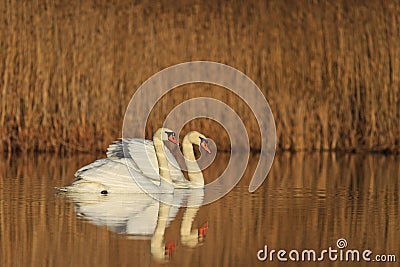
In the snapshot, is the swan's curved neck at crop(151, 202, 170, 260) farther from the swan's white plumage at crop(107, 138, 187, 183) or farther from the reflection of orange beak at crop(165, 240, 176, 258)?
the swan's white plumage at crop(107, 138, 187, 183)

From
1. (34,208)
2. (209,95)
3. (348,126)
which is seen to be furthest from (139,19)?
(34,208)

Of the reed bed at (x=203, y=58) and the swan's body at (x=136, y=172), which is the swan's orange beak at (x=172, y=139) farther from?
the reed bed at (x=203, y=58)

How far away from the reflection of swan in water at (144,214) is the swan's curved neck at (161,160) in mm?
151

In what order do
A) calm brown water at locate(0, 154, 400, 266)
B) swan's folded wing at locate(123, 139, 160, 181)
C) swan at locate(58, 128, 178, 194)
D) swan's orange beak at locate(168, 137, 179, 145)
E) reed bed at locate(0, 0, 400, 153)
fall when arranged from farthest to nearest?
reed bed at locate(0, 0, 400, 153)
swan's orange beak at locate(168, 137, 179, 145)
swan's folded wing at locate(123, 139, 160, 181)
swan at locate(58, 128, 178, 194)
calm brown water at locate(0, 154, 400, 266)

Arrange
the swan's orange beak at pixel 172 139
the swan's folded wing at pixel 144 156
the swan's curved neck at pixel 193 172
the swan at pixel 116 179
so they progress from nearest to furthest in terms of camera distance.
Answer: the swan at pixel 116 179 < the swan's folded wing at pixel 144 156 < the swan's curved neck at pixel 193 172 < the swan's orange beak at pixel 172 139

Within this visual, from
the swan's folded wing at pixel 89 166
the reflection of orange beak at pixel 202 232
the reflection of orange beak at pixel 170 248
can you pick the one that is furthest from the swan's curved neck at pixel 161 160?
the reflection of orange beak at pixel 170 248

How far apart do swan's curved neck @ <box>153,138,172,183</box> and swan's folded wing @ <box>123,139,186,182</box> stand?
0.12 ft

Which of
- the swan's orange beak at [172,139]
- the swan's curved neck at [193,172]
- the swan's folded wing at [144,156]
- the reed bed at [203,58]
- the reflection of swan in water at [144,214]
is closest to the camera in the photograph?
the reflection of swan in water at [144,214]

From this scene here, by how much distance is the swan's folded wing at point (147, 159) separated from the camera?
27.1 ft

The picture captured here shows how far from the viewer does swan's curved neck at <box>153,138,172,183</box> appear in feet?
27.1

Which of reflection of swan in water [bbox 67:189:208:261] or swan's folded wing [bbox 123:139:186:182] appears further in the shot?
swan's folded wing [bbox 123:139:186:182]

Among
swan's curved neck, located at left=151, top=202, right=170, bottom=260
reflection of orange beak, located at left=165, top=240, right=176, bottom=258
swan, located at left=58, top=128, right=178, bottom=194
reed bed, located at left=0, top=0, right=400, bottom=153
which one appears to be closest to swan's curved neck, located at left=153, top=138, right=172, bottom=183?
swan, located at left=58, top=128, right=178, bottom=194

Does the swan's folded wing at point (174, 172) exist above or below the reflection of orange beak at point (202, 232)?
above

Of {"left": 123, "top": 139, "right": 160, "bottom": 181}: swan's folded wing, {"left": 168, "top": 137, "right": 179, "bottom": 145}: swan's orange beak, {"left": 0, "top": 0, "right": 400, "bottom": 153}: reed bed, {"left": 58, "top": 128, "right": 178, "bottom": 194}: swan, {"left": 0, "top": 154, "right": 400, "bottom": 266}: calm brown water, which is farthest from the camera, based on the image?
{"left": 0, "top": 0, "right": 400, "bottom": 153}: reed bed
